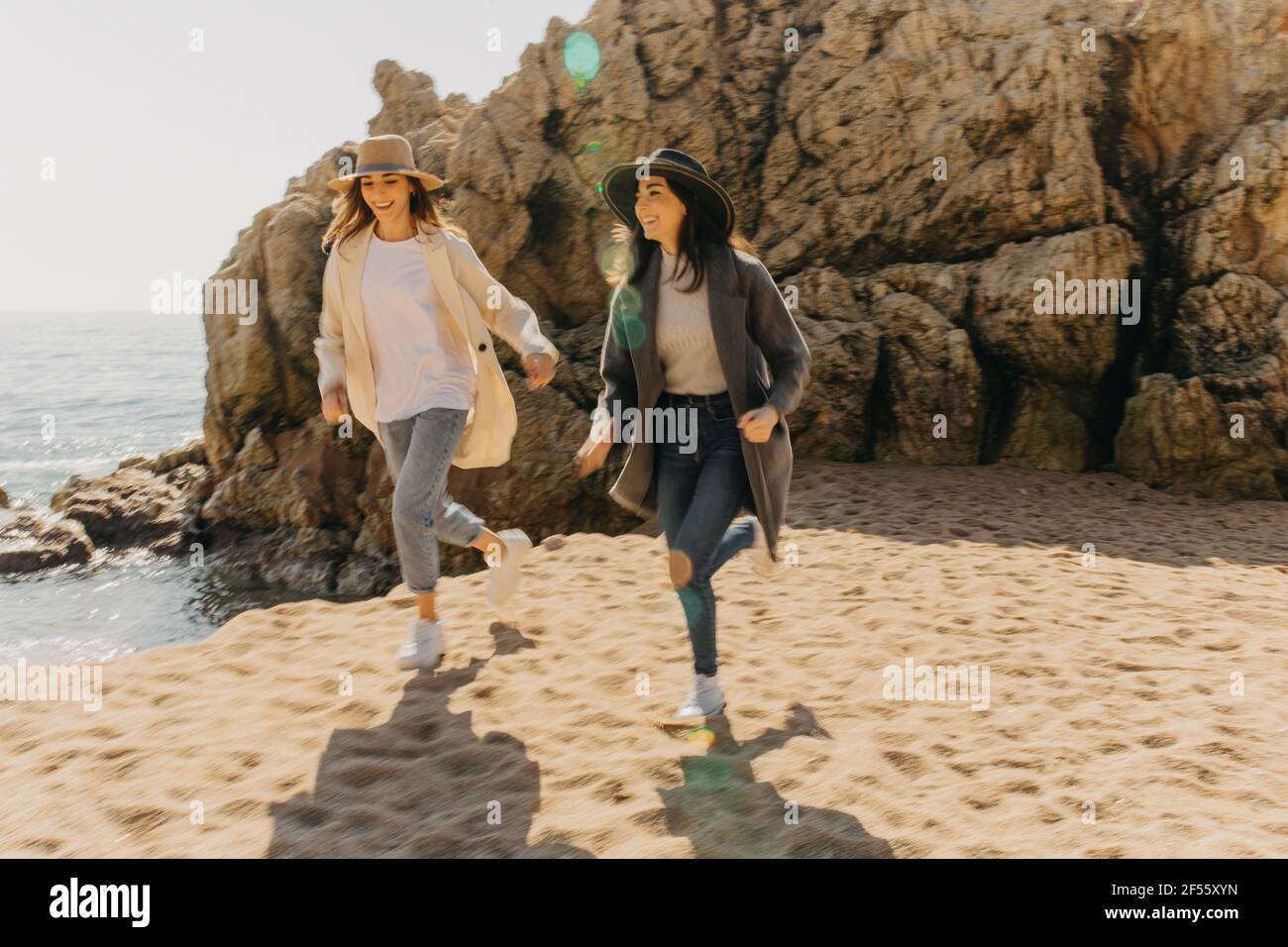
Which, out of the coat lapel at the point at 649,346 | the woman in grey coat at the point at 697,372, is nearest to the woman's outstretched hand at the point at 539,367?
the woman in grey coat at the point at 697,372

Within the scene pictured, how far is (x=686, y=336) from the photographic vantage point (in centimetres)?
367

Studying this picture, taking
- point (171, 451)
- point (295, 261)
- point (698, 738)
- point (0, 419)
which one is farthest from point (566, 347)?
point (0, 419)

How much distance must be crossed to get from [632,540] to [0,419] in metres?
43.3

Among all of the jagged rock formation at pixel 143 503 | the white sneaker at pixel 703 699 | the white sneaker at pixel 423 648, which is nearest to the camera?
the white sneaker at pixel 703 699

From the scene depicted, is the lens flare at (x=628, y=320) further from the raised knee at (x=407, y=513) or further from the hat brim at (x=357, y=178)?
the raised knee at (x=407, y=513)

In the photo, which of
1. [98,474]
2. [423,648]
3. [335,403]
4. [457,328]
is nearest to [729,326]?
[457,328]

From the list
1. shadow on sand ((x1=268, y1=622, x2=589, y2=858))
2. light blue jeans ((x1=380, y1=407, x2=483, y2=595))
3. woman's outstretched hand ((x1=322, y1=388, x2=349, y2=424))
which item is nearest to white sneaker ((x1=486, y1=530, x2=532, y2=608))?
light blue jeans ((x1=380, y1=407, x2=483, y2=595))

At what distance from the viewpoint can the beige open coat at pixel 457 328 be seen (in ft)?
14.2

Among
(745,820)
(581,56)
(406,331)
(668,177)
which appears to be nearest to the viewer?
(745,820)

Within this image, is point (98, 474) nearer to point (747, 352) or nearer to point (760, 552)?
point (760, 552)

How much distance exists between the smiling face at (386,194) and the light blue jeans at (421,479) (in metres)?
0.99

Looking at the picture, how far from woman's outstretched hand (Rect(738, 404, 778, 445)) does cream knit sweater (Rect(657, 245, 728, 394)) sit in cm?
27

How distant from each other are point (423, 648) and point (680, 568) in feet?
5.91

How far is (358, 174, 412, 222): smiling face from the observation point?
4.16 meters
